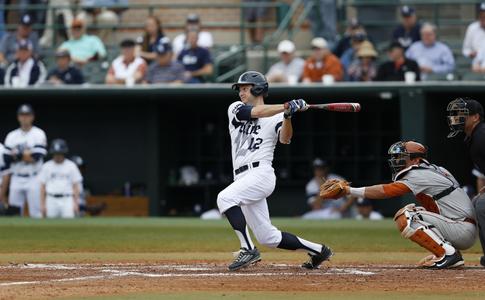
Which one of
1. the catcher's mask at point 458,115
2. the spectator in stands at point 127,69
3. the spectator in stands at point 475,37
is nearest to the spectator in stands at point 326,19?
A: the spectator in stands at point 475,37

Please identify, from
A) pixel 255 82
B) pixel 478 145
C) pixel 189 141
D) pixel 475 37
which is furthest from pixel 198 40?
pixel 478 145

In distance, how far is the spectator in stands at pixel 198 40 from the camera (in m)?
17.1

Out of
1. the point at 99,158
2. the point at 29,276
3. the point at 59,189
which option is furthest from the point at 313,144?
the point at 29,276

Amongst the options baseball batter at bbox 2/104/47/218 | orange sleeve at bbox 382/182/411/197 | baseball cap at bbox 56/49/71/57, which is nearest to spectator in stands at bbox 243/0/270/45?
baseball cap at bbox 56/49/71/57

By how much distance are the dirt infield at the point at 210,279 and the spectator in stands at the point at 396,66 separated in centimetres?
693

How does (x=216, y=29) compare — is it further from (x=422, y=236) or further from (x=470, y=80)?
(x=422, y=236)

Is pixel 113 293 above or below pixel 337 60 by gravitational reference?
below

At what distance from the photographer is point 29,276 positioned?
836 cm

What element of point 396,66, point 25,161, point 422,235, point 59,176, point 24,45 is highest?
point 24,45

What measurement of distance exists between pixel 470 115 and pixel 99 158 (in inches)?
394

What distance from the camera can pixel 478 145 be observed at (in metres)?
9.09

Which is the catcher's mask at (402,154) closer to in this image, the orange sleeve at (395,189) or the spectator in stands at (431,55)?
the orange sleeve at (395,189)

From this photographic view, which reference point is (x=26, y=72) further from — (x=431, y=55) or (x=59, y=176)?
(x=431, y=55)

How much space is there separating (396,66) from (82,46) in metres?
5.16
